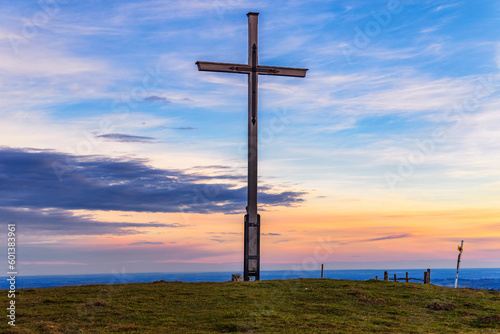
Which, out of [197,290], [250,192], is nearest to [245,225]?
[250,192]

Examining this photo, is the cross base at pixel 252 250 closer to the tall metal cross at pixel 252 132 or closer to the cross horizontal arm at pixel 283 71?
the tall metal cross at pixel 252 132

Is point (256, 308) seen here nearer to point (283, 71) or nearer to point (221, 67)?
point (221, 67)

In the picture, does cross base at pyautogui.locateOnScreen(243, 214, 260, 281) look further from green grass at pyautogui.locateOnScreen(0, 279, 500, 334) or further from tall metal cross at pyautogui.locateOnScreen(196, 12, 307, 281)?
green grass at pyautogui.locateOnScreen(0, 279, 500, 334)

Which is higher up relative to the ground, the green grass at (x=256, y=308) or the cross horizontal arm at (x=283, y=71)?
the cross horizontal arm at (x=283, y=71)

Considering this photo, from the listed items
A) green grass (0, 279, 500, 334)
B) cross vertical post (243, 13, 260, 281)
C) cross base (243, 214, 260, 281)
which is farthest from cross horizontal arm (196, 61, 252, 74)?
green grass (0, 279, 500, 334)

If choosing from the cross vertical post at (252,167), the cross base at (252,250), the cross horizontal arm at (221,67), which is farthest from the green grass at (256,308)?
the cross horizontal arm at (221,67)

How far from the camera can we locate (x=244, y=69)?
25.0 meters

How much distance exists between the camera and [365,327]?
16125mm

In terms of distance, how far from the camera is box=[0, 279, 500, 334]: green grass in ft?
52.1

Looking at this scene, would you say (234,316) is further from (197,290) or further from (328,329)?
(197,290)

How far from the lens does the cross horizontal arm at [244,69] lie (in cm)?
2466

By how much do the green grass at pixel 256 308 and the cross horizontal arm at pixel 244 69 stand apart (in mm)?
10001

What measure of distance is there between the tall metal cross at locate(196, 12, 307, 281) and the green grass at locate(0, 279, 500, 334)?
1467 mm

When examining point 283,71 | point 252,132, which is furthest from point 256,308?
point 283,71
